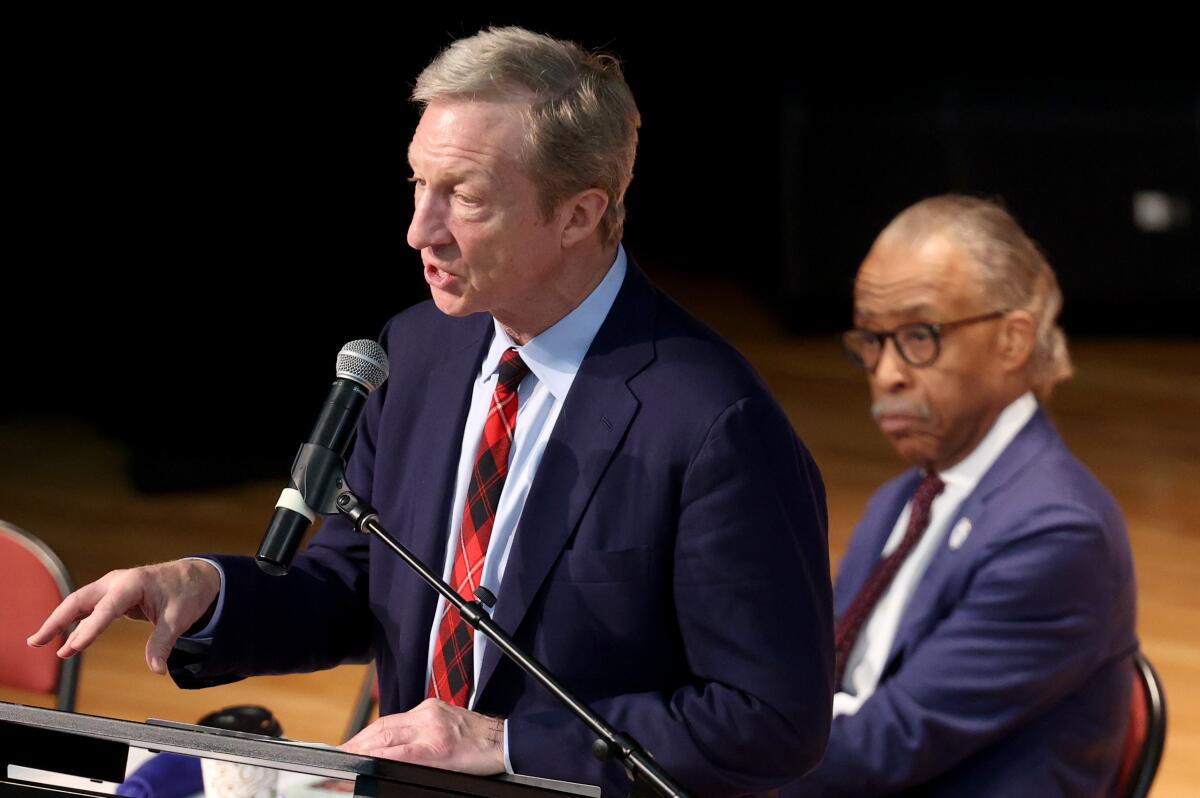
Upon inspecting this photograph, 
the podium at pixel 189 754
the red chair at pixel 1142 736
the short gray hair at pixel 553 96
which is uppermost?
the short gray hair at pixel 553 96

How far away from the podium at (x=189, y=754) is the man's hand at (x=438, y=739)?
18cm

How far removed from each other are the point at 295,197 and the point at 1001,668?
133 inches

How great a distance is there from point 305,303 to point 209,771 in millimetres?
4036

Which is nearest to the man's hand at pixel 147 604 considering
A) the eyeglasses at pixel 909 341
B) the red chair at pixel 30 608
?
the red chair at pixel 30 608

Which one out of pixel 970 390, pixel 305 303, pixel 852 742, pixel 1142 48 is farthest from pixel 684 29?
pixel 852 742

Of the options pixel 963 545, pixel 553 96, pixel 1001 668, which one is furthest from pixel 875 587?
pixel 553 96

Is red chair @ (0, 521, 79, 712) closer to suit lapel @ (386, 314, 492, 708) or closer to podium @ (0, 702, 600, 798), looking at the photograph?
suit lapel @ (386, 314, 492, 708)

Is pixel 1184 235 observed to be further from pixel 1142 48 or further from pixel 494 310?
pixel 494 310

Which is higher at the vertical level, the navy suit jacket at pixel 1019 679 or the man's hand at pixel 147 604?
the man's hand at pixel 147 604

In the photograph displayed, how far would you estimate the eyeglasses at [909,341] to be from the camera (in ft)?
9.11

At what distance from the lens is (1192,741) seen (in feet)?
12.7

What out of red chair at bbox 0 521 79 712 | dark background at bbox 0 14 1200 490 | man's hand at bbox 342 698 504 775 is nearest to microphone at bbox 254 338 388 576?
man's hand at bbox 342 698 504 775

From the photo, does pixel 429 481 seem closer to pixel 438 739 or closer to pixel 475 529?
pixel 475 529

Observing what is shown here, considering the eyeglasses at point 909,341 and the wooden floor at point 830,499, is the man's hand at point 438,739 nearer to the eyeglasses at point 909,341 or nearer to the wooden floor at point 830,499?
the eyeglasses at point 909,341
